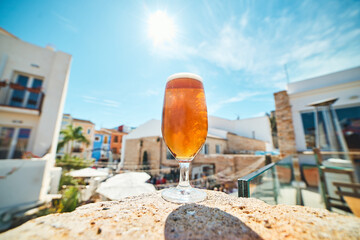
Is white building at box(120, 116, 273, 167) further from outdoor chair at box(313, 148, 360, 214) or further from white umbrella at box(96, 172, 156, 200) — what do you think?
outdoor chair at box(313, 148, 360, 214)

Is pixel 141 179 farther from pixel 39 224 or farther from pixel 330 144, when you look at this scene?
pixel 330 144

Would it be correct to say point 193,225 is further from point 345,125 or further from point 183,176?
point 345,125

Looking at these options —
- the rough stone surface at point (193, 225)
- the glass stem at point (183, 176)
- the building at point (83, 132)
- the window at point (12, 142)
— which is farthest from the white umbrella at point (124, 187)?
the building at point (83, 132)

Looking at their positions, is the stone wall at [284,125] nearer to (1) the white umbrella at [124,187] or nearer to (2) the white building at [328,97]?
(2) the white building at [328,97]

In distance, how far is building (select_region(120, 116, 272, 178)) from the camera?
10000 millimetres

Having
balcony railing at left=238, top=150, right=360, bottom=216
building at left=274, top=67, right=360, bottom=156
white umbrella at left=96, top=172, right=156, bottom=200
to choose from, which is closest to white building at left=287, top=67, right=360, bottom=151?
building at left=274, top=67, right=360, bottom=156

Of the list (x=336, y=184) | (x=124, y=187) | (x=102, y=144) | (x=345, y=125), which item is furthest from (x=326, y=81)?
(x=102, y=144)

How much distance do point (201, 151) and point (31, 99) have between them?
1352cm

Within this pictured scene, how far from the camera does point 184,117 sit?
0.84 m

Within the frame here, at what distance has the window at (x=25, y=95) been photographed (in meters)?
8.05

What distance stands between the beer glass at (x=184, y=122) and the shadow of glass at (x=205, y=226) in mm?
246

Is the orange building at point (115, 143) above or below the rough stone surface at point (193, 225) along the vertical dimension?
above

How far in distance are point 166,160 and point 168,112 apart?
40.1 feet

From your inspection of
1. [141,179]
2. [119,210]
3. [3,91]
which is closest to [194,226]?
[119,210]
